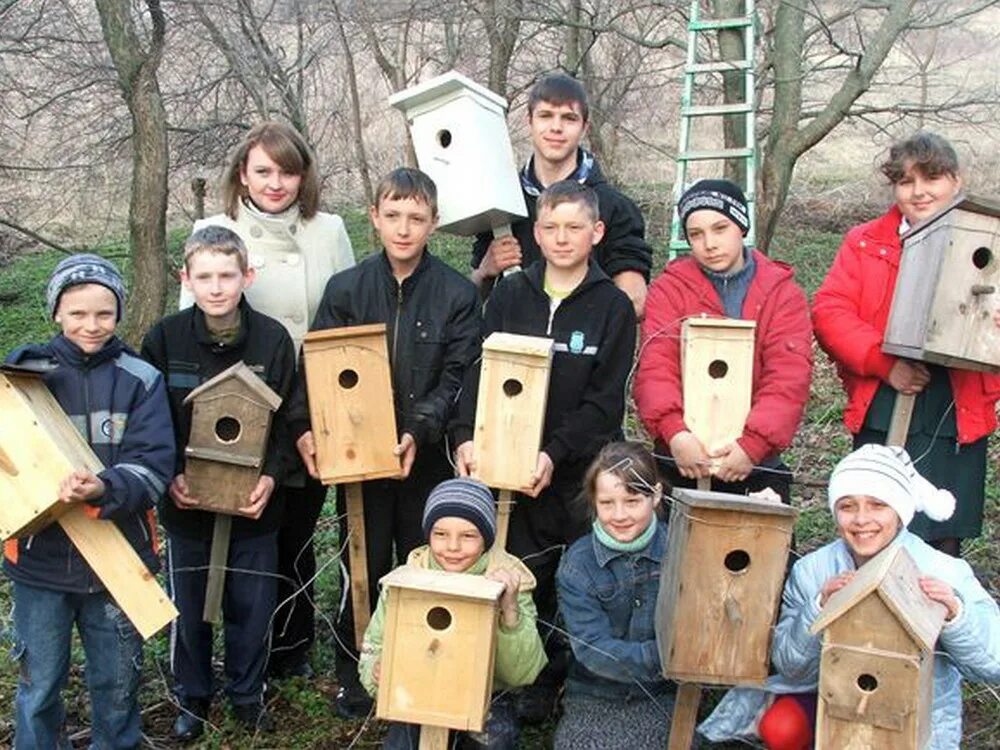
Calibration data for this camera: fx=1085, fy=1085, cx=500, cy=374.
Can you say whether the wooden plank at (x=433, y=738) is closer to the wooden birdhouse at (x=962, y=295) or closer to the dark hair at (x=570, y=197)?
the dark hair at (x=570, y=197)

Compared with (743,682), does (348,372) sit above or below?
above

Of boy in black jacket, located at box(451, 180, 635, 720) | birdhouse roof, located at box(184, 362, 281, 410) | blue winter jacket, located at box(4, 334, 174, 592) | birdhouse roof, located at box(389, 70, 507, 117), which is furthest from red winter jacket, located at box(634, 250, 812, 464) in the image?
blue winter jacket, located at box(4, 334, 174, 592)

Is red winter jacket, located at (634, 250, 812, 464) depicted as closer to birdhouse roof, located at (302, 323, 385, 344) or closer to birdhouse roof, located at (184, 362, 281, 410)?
birdhouse roof, located at (302, 323, 385, 344)

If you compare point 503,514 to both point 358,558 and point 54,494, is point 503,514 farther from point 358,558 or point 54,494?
point 54,494

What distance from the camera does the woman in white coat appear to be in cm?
382

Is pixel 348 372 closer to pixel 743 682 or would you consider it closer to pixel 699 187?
pixel 699 187

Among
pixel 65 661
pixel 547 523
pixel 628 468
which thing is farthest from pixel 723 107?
pixel 65 661

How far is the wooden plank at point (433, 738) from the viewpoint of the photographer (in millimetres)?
2928

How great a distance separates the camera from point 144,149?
8.62 meters

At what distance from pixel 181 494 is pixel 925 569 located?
2.29 m

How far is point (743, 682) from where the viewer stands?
2.86 meters

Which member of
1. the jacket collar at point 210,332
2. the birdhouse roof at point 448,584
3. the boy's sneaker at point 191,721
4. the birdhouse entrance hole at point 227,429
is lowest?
the boy's sneaker at point 191,721

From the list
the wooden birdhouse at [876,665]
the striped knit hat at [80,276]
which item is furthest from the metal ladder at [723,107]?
the wooden birdhouse at [876,665]

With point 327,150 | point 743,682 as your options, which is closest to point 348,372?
point 743,682
